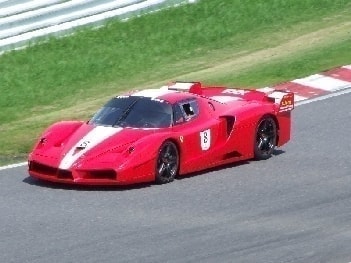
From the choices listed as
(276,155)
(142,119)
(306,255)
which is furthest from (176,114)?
(306,255)

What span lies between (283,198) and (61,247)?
2.93 m

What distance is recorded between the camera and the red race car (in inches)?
527

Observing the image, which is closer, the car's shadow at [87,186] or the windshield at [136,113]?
the car's shadow at [87,186]

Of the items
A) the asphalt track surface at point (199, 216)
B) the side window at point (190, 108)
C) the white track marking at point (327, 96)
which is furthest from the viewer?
the white track marking at point (327, 96)

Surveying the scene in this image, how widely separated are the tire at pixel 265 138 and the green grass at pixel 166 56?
10.2ft

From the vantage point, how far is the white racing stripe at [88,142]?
13.4 m

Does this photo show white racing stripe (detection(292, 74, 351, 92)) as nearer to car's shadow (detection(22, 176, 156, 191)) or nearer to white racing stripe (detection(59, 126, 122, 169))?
white racing stripe (detection(59, 126, 122, 169))

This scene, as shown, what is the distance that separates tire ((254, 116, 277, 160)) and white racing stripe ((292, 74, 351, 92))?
3825mm

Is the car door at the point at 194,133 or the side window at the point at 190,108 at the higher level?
the side window at the point at 190,108

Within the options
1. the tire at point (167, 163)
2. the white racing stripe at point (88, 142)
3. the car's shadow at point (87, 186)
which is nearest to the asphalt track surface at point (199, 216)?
the car's shadow at point (87, 186)

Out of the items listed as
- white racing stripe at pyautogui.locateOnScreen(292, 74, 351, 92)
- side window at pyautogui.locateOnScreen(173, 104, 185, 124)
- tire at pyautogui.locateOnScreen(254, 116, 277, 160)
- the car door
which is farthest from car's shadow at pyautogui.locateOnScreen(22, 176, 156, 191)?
white racing stripe at pyautogui.locateOnScreen(292, 74, 351, 92)

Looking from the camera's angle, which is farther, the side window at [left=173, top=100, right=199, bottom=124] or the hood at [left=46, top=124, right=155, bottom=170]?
the side window at [left=173, top=100, right=199, bottom=124]

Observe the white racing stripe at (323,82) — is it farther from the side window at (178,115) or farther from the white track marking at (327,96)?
the side window at (178,115)

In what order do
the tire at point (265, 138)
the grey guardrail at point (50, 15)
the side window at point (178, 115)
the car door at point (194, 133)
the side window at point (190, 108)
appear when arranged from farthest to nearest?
the grey guardrail at point (50, 15) < the tire at point (265, 138) < the side window at point (190, 108) < the side window at point (178, 115) < the car door at point (194, 133)
